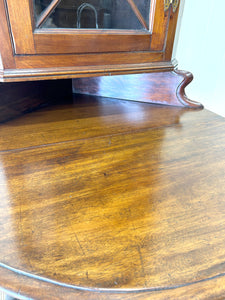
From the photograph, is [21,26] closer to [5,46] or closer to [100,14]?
[5,46]

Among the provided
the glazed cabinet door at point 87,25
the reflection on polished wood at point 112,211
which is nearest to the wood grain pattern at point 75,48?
the glazed cabinet door at point 87,25

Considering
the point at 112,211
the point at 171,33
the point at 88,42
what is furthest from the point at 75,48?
the point at 112,211

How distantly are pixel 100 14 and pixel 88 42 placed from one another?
3.2 inches

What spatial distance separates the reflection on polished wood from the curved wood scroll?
17cm

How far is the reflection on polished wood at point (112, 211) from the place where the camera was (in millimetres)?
256

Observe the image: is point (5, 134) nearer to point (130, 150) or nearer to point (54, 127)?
point (54, 127)

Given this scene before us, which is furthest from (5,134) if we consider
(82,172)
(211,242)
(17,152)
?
(211,242)

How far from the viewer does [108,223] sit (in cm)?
33

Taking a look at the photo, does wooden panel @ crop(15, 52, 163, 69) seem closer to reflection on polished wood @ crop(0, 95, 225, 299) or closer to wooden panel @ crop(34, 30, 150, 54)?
wooden panel @ crop(34, 30, 150, 54)

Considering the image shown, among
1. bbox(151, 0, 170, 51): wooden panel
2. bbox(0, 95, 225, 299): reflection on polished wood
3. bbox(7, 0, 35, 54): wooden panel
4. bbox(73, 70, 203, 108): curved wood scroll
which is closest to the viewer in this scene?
bbox(0, 95, 225, 299): reflection on polished wood

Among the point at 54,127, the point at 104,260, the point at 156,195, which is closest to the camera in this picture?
the point at 104,260

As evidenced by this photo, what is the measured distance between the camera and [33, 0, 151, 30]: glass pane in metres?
0.49

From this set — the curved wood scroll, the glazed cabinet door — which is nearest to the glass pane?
the glazed cabinet door

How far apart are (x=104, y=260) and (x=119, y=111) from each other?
20.9 inches
